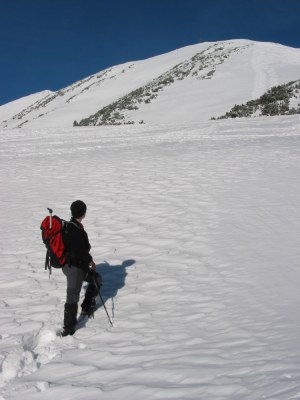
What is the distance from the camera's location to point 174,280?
654 cm

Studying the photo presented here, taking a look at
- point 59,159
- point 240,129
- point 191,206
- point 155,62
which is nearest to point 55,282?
point 191,206

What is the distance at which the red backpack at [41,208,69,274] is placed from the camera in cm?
491

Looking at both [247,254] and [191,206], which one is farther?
[191,206]

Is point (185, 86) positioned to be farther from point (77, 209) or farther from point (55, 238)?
point (55, 238)

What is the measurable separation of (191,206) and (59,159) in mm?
8545

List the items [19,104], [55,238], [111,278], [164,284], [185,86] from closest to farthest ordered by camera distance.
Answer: [55,238]
[164,284]
[111,278]
[185,86]
[19,104]

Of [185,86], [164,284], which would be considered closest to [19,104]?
[185,86]

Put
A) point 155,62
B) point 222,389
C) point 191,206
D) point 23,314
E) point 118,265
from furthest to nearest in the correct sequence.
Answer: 1. point 155,62
2. point 191,206
3. point 118,265
4. point 23,314
5. point 222,389

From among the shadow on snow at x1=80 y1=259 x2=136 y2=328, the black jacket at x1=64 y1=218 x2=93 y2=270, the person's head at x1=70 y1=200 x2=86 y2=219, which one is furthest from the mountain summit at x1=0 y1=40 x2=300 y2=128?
the black jacket at x1=64 y1=218 x2=93 y2=270

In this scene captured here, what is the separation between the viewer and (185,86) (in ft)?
139

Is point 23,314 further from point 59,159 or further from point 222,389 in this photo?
point 59,159

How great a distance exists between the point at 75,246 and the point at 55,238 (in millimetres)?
263

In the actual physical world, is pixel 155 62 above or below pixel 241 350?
above

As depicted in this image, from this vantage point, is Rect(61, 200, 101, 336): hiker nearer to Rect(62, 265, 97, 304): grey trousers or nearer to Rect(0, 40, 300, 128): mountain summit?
Rect(62, 265, 97, 304): grey trousers
